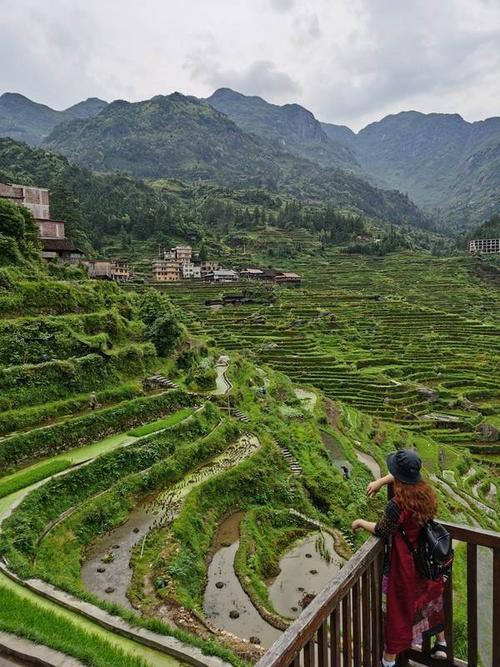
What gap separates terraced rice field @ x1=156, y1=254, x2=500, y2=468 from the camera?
130ft

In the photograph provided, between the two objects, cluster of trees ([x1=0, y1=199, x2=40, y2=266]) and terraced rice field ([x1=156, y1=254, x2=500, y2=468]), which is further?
terraced rice field ([x1=156, y1=254, x2=500, y2=468])

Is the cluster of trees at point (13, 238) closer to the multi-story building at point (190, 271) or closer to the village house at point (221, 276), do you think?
the village house at point (221, 276)

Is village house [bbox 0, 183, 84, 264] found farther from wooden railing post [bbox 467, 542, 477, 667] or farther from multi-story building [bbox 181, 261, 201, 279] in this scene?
multi-story building [bbox 181, 261, 201, 279]

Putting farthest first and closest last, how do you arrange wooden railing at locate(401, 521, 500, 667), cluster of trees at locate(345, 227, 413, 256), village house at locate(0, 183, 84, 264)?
cluster of trees at locate(345, 227, 413, 256) → village house at locate(0, 183, 84, 264) → wooden railing at locate(401, 521, 500, 667)

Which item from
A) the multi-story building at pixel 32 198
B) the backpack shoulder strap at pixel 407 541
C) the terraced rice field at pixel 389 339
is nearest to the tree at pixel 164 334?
the terraced rice field at pixel 389 339

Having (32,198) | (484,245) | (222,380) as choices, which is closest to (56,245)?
(32,198)

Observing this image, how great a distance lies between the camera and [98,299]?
28031 mm

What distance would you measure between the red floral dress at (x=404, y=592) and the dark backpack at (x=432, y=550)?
39mm

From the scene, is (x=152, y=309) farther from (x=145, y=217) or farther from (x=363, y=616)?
(x=145, y=217)

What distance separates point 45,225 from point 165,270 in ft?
145

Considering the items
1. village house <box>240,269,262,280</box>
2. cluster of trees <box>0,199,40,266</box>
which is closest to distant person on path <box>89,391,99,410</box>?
cluster of trees <box>0,199,40,266</box>

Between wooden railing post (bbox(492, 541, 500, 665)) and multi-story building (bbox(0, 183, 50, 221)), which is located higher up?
multi-story building (bbox(0, 183, 50, 221))

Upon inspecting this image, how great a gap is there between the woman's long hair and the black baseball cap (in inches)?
2.3

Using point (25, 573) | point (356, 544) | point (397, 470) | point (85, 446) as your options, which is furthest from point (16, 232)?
point (397, 470)
